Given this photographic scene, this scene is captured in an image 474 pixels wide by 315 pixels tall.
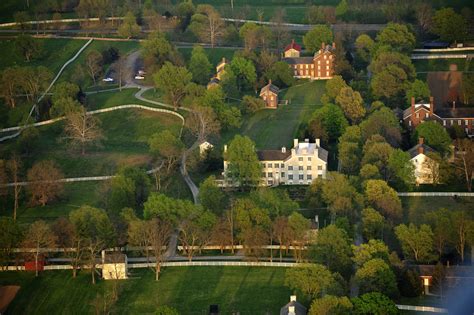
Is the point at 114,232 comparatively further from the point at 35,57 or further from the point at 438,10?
the point at 438,10

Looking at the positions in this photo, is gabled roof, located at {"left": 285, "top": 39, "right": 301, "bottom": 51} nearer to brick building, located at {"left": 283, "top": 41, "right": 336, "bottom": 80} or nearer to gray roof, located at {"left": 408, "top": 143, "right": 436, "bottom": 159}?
brick building, located at {"left": 283, "top": 41, "right": 336, "bottom": 80}

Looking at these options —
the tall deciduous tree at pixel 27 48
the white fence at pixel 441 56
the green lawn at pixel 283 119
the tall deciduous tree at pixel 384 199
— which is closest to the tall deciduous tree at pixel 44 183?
the green lawn at pixel 283 119

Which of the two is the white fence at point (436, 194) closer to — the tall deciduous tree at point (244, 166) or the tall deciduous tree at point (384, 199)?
the tall deciduous tree at point (384, 199)

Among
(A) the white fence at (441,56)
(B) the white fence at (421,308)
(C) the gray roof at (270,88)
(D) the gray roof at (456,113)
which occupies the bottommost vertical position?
(B) the white fence at (421,308)

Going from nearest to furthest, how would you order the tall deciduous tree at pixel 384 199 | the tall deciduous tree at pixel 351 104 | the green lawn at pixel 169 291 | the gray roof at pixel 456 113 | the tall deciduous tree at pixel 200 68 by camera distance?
the green lawn at pixel 169 291, the tall deciduous tree at pixel 384 199, the tall deciduous tree at pixel 351 104, the gray roof at pixel 456 113, the tall deciduous tree at pixel 200 68

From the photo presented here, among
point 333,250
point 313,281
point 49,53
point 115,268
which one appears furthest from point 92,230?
point 49,53

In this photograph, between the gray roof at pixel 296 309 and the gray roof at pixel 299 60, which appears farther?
the gray roof at pixel 299 60
